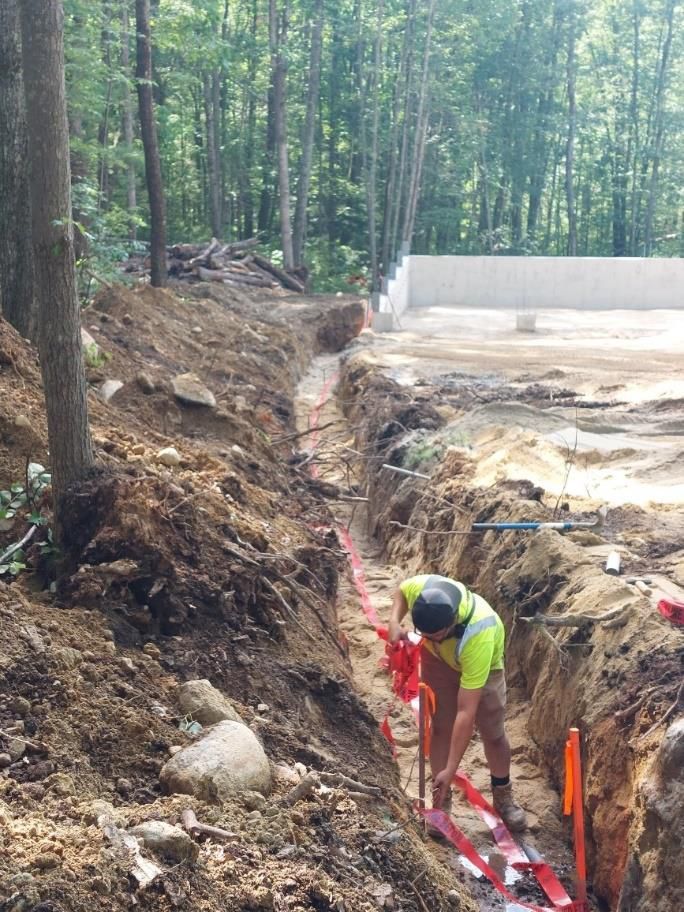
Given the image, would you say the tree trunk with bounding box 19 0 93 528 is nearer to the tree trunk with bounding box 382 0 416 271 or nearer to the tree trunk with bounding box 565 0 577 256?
the tree trunk with bounding box 382 0 416 271

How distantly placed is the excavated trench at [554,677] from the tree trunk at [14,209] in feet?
12.0

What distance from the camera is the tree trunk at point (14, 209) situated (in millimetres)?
7992

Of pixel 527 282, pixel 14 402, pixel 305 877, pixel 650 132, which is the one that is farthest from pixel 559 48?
pixel 305 877

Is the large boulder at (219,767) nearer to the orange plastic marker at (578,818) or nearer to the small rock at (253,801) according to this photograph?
the small rock at (253,801)

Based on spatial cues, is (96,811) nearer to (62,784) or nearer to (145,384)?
(62,784)

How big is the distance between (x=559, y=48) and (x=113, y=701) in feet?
147

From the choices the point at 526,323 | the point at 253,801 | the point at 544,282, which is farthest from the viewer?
the point at 544,282

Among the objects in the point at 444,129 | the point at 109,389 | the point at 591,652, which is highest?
the point at 444,129

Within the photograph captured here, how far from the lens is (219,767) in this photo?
3.88 meters

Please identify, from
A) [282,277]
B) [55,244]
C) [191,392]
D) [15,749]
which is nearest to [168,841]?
[15,749]

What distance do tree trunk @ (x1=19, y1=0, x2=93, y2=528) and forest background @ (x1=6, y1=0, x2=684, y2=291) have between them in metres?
28.2

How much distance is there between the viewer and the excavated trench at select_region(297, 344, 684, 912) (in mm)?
4918

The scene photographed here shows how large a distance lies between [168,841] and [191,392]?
7179 millimetres

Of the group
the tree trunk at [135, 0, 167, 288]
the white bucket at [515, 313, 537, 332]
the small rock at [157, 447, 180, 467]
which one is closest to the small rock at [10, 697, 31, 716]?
the small rock at [157, 447, 180, 467]
